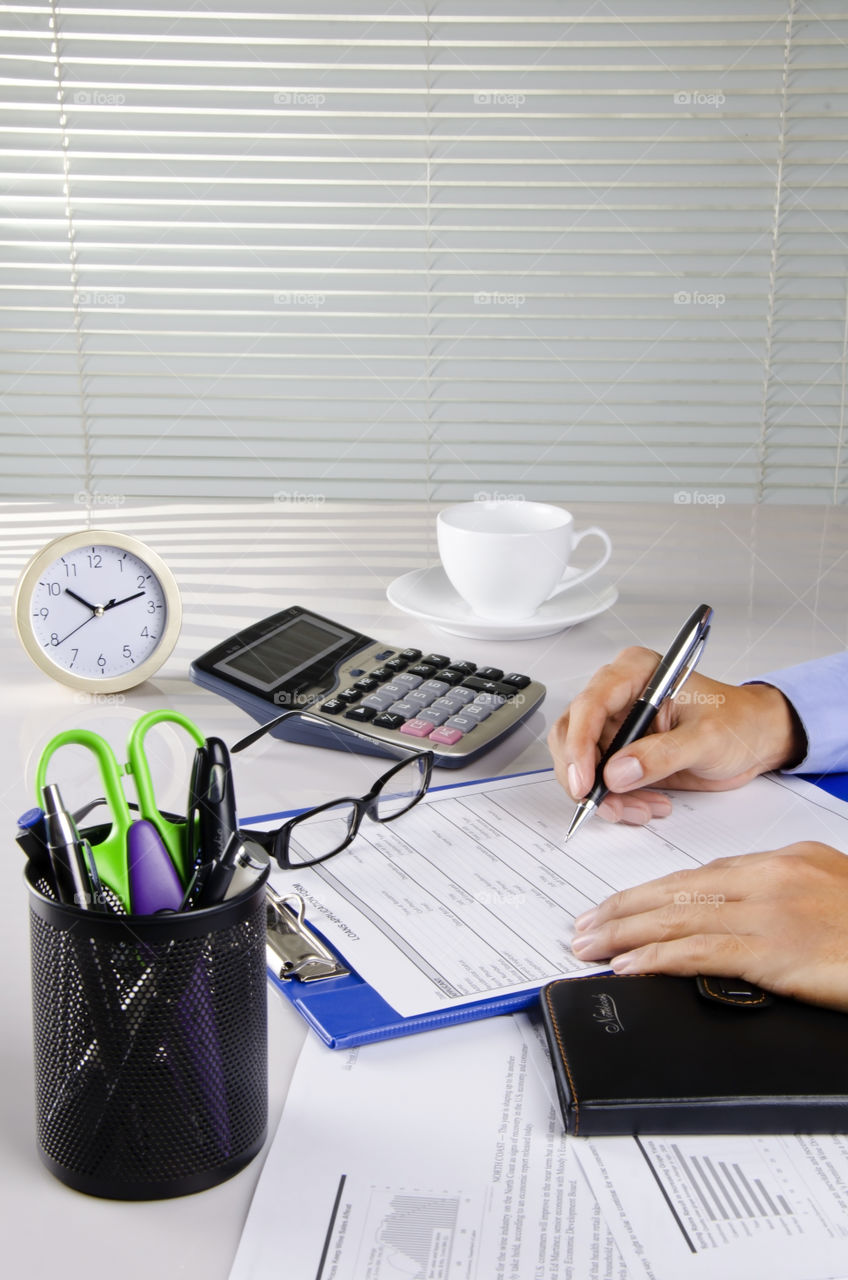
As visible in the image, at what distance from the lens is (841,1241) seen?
1.53ft

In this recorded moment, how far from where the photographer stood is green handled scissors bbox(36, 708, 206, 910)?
0.48 m

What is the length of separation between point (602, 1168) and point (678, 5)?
2.85 meters

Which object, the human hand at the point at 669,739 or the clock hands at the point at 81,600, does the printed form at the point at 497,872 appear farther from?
the clock hands at the point at 81,600

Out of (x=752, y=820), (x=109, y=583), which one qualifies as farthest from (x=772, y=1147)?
(x=109, y=583)

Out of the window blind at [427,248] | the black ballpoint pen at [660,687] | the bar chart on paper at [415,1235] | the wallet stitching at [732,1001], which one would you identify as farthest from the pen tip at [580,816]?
the window blind at [427,248]

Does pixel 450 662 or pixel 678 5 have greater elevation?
pixel 678 5

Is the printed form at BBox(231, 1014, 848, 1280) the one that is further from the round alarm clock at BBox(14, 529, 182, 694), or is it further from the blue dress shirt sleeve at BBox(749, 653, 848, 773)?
the round alarm clock at BBox(14, 529, 182, 694)

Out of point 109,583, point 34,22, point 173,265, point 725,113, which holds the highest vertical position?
point 34,22

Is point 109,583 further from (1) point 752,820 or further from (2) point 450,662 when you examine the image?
(1) point 752,820

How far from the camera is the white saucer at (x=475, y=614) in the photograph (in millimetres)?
1178

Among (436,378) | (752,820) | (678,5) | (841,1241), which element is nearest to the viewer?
(841,1241)

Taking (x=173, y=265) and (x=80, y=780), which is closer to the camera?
(x=80, y=780)

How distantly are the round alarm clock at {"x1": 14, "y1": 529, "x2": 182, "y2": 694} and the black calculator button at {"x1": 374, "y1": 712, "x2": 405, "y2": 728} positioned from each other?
0.22 meters

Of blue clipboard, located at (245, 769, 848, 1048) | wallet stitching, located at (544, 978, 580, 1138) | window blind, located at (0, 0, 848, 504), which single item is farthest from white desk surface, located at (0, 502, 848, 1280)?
window blind, located at (0, 0, 848, 504)
